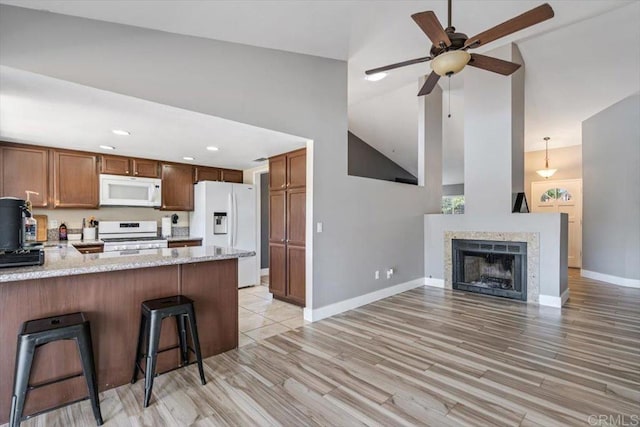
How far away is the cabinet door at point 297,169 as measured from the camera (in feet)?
13.2

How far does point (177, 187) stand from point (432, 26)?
15.0ft

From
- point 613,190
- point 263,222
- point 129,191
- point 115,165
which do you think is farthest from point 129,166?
point 613,190

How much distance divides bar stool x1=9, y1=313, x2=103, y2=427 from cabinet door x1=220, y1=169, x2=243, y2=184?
4038 millimetres

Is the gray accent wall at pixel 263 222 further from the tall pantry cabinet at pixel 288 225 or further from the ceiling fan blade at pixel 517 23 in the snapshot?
the ceiling fan blade at pixel 517 23

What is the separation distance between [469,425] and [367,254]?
261 centimetres

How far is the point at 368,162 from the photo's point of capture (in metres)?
8.05

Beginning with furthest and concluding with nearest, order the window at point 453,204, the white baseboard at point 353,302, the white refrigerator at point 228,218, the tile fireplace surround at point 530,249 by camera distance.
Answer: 1. the window at point 453,204
2. the white refrigerator at point 228,218
3. the tile fireplace surround at point 530,249
4. the white baseboard at point 353,302

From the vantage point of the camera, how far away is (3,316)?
1916mm

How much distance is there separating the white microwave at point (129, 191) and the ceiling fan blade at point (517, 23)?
15.5 ft

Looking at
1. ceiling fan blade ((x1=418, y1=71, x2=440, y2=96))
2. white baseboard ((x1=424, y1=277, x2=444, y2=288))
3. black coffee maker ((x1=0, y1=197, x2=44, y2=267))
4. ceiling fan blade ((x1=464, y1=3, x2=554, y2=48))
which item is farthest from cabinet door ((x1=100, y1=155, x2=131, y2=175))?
white baseboard ((x1=424, y1=277, x2=444, y2=288))

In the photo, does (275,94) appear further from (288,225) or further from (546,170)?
(546,170)

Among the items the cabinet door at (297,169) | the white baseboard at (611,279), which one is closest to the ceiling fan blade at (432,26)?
the cabinet door at (297,169)

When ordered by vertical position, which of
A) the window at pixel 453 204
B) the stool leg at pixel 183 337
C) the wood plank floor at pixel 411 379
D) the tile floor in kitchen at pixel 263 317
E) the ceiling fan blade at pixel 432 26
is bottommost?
the tile floor in kitchen at pixel 263 317

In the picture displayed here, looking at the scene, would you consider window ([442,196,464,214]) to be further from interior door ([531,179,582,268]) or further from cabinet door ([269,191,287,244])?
cabinet door ([269,191,287,244])
